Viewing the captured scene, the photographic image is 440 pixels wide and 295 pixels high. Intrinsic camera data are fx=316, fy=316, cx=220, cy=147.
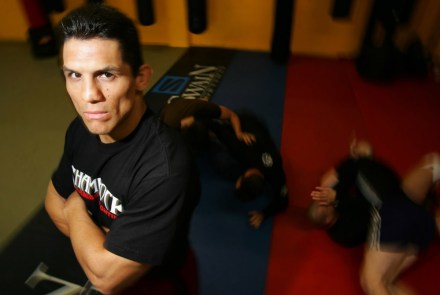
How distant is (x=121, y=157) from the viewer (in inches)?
45.0

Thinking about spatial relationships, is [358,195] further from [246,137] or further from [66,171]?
[66,171]

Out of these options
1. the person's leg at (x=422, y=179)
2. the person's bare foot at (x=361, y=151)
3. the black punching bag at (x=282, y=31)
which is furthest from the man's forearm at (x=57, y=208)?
the black punching bag at (x=282, y=31)

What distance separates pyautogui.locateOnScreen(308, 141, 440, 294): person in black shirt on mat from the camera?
6.41 feet

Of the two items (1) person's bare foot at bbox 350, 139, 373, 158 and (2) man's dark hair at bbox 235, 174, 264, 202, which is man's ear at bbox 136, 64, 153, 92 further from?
(1) person's bare foot at bbox 350, 139, 373, 158

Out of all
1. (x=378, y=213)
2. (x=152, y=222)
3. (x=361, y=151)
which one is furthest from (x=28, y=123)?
(x=378, y=213)

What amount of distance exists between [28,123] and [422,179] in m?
3.94

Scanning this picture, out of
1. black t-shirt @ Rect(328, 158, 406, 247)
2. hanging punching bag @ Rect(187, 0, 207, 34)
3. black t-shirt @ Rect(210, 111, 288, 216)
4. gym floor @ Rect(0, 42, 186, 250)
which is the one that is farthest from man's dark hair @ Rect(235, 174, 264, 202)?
hanging punching bag @ Rect(187, 0, 207, 34)

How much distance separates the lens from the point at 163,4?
5.38 m

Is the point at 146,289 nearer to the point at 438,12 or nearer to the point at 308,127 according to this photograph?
the point at 308,127

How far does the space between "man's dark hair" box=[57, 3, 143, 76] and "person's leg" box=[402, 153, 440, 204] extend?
2020 millimetres

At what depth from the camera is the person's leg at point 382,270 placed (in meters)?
1.97

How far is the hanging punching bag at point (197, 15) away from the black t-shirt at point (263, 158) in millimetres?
2302

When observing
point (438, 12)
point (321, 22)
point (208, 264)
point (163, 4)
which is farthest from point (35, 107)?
point (438, 12)

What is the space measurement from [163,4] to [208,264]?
4.60 m
